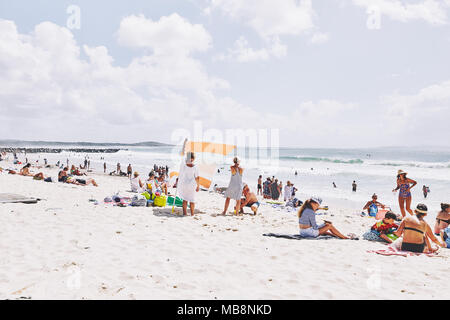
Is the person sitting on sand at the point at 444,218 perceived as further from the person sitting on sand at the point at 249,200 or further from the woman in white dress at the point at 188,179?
the woman in white dress at the point at 188,179

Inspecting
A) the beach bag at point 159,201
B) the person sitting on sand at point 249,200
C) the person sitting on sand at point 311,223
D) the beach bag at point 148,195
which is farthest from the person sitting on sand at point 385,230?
the beach bag at point 148,195

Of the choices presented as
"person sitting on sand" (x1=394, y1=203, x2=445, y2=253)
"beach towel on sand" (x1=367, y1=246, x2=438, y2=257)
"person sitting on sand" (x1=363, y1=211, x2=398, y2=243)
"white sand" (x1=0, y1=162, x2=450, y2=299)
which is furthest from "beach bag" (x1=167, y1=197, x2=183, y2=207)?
"person sitting on sand" (x1=394, y1=203, x2=445, y2=253)

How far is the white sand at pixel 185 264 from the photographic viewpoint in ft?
11.9

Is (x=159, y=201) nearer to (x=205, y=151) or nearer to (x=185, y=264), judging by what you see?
(x=205, y=151)

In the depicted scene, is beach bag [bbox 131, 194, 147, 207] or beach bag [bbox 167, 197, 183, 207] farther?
beach bag [bbox 167, 197, 183, 207]

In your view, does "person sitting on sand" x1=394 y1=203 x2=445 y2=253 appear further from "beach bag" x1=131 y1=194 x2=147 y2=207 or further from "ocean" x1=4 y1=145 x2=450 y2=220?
"beach bag" x1=131 y1=194 x2=147 y2=207

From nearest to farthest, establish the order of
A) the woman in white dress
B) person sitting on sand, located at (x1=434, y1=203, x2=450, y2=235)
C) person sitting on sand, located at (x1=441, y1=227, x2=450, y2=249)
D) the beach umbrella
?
1. person sitting on sand, located at (x1=441, y1=227, x2=450, y2=249)
2. person sitting on sand, located at (x1=434, y1=203, x2=450, y2=235)
3. the woman in white dress
4. the beach umbrella

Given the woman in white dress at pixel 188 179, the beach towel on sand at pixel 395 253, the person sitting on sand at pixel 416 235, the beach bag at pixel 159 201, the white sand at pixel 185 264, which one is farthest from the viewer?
the beach bag at pixel 159 201

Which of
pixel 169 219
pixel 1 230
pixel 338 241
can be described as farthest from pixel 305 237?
pixel 1 230

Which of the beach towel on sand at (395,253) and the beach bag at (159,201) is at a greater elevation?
the beach bag at (159,201)

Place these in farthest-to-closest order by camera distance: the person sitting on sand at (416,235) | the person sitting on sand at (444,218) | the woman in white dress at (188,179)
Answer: the woman in white dress at (188,179) → the person sitting on sand at (444,218) → the person sitting on sand at (416,235)

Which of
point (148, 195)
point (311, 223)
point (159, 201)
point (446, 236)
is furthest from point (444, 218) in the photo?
point (148, 195)

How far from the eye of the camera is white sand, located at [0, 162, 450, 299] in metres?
3.62
